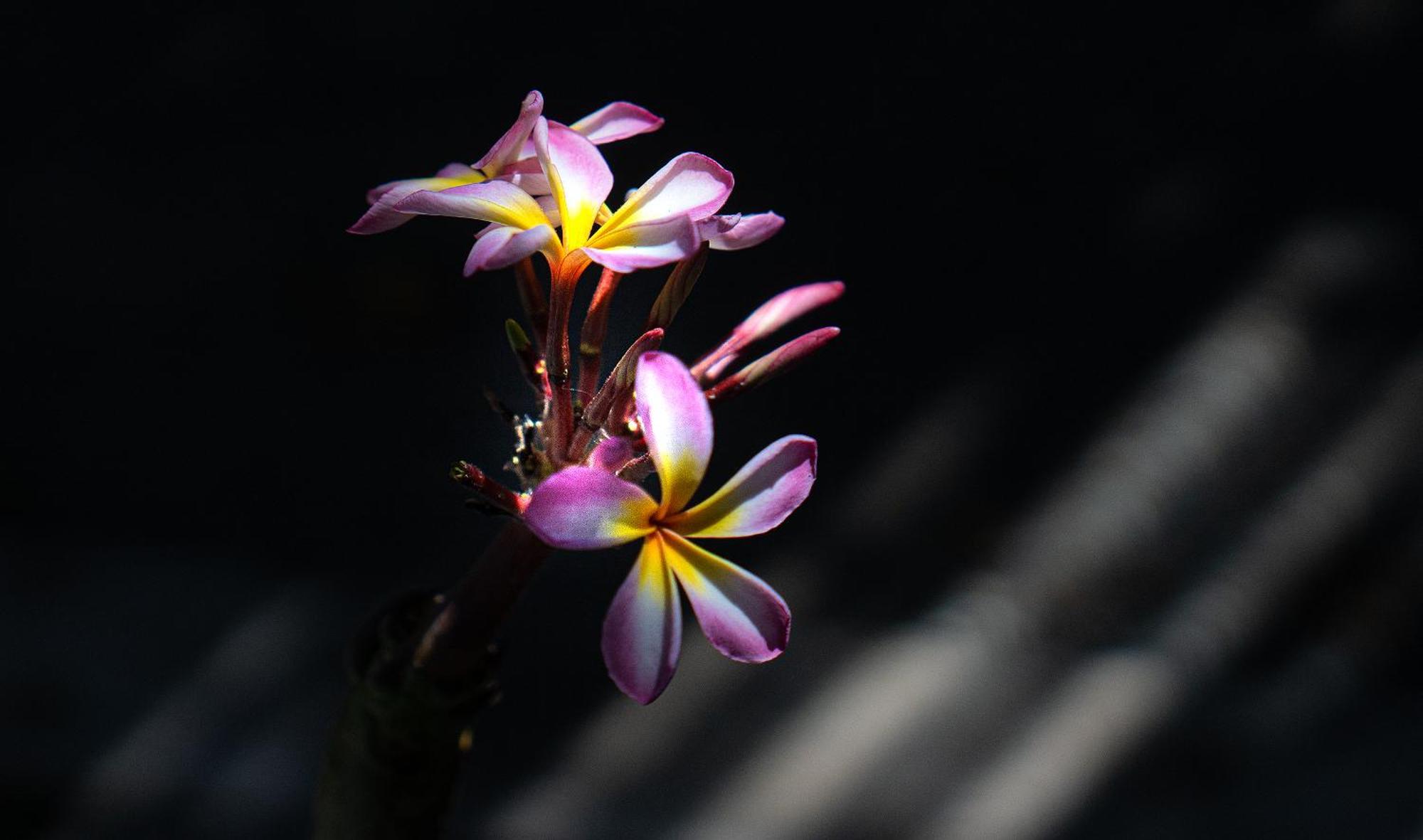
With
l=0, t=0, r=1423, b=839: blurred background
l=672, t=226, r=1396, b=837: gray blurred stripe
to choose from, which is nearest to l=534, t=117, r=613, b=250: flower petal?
l=0, t=0, r=1423, b=839: blurred background

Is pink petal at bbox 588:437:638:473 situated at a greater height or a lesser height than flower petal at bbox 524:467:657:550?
greater

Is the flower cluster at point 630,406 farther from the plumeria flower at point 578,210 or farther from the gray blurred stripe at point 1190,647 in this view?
the gray blurred stripe at point 1190,647

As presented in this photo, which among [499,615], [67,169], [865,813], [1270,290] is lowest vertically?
[499,615]

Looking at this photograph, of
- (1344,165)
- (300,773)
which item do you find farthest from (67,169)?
(1344,165)

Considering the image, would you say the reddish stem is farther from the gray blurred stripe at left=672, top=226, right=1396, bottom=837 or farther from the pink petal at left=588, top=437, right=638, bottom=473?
the gray blurred stripe at left=672, top=226, right=1396, bottom=837

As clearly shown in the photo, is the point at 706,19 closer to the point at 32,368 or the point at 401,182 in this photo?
the point at 32,368

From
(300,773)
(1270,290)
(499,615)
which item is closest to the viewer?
(499,615)

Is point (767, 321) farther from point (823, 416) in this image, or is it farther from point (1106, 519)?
point (1106, 519)

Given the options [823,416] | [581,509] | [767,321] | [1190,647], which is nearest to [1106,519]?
[1190,647]
